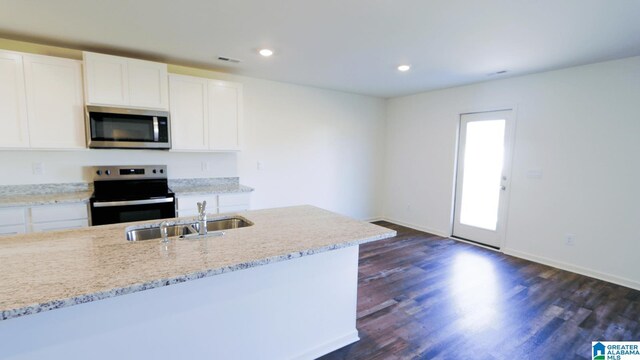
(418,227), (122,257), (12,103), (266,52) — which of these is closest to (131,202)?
(12,103)

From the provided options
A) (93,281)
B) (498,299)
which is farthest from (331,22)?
(498,299)

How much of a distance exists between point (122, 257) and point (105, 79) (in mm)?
2338

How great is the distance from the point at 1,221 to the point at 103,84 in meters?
1.50

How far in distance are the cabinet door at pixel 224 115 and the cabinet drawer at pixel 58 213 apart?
1.43 m

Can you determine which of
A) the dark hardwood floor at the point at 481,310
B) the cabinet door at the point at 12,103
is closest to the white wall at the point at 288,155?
the cabinet door at the point at 12,103

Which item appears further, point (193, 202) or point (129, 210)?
point (193, 202)

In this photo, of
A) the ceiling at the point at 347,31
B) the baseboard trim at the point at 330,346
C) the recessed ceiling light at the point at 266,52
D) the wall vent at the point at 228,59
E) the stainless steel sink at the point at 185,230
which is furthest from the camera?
the wall vent at the point at 228,59

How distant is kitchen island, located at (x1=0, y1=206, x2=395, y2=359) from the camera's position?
1172 mm

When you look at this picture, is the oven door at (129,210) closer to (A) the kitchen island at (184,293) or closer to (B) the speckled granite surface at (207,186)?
(B) the speckled granite surface at (207,186)

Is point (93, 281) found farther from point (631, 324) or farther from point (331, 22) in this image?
point (631, 324)

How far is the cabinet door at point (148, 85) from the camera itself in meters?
3.05

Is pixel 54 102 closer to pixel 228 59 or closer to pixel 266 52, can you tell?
pixel 228 59

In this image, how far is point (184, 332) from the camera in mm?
1521

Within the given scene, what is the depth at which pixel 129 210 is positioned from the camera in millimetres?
2986
